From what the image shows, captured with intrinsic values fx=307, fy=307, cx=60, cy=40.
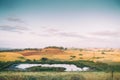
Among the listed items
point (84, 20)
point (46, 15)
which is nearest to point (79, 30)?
point (84, 20)

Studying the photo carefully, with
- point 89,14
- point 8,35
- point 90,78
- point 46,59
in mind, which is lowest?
point 90,78

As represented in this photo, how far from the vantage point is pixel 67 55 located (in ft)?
17.0

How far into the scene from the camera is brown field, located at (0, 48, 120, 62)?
203 inches

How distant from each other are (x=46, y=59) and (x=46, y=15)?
0.74 m

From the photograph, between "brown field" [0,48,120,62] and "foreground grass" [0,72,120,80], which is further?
"brown field" [0,48,120,62]

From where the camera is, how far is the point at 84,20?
5.24 m

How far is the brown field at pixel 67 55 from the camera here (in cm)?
514

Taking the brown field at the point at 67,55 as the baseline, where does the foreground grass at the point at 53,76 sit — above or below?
below

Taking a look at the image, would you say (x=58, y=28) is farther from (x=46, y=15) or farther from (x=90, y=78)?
(x=90, y=78)

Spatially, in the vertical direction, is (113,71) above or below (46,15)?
below

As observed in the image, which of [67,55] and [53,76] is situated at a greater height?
[67,55]

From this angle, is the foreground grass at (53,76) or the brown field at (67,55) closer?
the foreground grass at (53,76)

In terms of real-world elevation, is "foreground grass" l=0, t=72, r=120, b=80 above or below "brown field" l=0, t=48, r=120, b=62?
below

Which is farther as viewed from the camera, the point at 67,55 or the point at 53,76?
the point at 67,55
